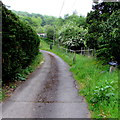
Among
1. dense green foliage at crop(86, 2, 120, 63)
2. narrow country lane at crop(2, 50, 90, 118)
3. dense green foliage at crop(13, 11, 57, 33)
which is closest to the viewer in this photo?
narrow country lane at crop(2, 50, 90, 118)

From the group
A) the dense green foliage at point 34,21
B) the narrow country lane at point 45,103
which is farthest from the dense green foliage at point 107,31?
the dense green foliage at point 34,21

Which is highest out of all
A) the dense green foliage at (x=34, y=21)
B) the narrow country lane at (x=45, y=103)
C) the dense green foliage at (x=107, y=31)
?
the dense green foliage at (x=34, y=21)

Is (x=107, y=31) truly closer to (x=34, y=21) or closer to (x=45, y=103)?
(x=45, y=103)

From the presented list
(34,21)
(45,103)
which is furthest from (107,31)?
(34,21)

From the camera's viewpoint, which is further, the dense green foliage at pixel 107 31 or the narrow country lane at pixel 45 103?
the dense green foliage at pixel 107 31

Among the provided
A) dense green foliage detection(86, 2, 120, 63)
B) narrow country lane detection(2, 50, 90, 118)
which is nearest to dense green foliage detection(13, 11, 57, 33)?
dense green foliage detection(86, 2, 120, 63)

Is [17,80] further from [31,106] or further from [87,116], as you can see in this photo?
[87,116]

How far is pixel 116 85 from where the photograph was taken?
4391mm

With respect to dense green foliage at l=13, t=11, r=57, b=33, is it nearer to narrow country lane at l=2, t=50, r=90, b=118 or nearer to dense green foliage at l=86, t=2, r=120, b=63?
dense green foliage at l=86, t=2, r=120, b=63

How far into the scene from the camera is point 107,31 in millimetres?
6047

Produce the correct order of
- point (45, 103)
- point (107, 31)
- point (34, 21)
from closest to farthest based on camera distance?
point (45, 103) → point (107, 31) → point (34, 21)

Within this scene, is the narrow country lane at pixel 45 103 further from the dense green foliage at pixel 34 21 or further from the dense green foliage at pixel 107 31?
the dense green foliage at pixel 34 21

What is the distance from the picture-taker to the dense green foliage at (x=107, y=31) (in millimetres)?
5586

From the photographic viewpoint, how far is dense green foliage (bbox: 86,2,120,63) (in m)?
5.59
